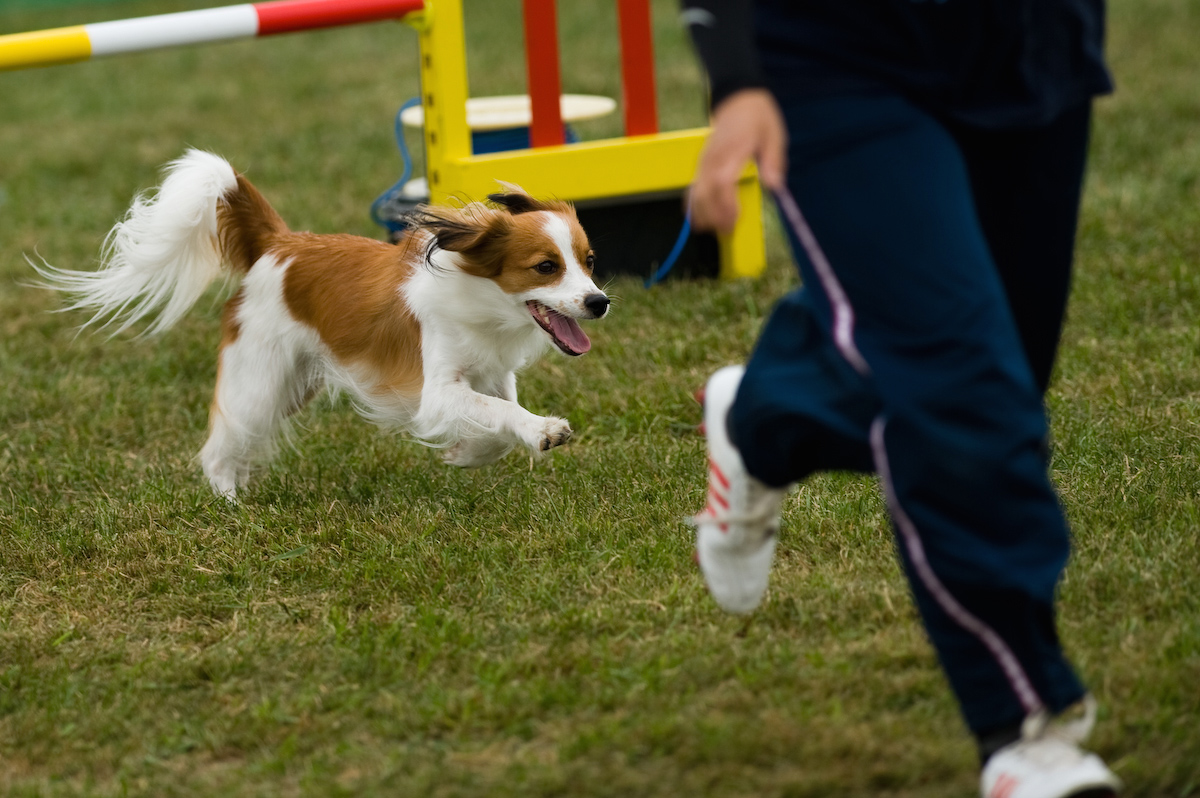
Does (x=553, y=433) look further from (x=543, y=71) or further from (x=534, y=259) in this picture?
(x=543, y=71)

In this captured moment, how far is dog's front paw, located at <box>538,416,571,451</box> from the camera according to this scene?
351cm

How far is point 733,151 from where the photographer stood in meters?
1.81

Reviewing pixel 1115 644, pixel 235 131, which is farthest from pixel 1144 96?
pixel 1115 644

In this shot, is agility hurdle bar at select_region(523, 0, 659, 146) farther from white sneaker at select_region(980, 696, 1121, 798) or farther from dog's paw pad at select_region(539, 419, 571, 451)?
white sneaker at select_region(980, 696, 1121, 798)

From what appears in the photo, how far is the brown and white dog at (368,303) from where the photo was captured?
3.74 meters

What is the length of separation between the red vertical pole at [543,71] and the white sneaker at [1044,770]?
12.1ft

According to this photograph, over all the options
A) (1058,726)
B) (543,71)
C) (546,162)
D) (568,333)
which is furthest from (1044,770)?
(543,71)

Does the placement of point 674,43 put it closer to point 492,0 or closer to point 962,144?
point 492,0

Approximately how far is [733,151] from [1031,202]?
571 mm

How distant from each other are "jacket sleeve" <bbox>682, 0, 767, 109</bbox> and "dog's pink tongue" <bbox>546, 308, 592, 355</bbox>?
1890 mm

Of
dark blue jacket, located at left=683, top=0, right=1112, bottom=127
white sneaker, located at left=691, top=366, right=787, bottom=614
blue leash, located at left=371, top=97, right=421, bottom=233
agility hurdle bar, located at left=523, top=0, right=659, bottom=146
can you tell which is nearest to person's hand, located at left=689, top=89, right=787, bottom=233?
dark blue jacket, located at left=683, top=0, right=1112, bottom=127

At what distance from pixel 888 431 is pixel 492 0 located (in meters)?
12.9

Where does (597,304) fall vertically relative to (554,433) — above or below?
above

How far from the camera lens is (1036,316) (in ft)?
7.35
